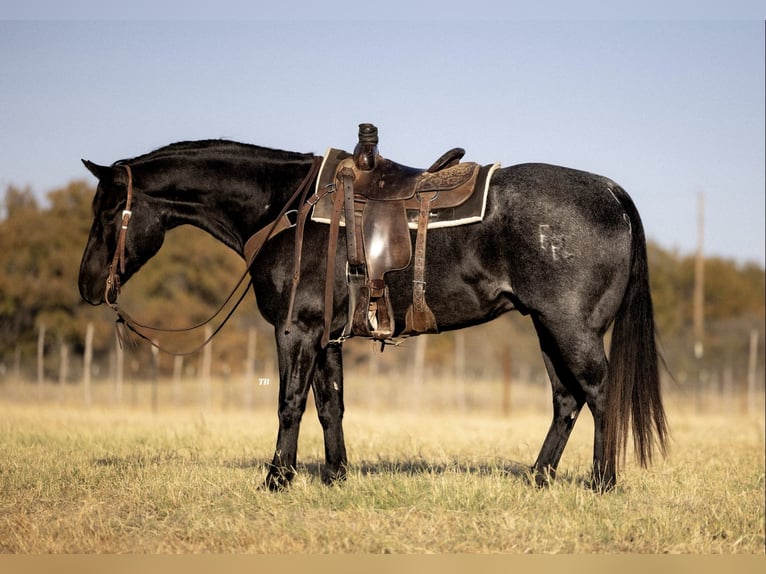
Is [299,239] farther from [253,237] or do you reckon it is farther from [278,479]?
[278,479]

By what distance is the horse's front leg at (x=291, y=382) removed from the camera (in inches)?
236

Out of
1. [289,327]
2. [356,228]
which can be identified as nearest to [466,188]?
[356,228]

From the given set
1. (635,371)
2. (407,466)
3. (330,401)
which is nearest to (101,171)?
(330,401)

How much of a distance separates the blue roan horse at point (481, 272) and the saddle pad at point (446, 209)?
0.24 feet

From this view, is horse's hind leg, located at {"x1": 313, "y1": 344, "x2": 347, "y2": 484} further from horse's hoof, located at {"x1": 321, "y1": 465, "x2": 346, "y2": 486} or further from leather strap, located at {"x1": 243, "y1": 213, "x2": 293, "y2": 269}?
leather strap, located at {"x1": 243, "y1": 213, "x2": 293, "y2": 269}

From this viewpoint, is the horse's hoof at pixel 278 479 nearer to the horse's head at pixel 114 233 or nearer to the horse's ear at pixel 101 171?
the horse's head at pixel 114 233

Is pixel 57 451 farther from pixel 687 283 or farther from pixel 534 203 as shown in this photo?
pixel 687 283

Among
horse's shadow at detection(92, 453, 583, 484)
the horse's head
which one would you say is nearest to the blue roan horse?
the horse's head

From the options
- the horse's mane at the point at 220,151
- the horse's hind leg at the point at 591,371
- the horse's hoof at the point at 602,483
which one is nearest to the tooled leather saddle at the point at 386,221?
the horse's mane at the point at 220,151

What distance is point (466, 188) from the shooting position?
5.90 meters

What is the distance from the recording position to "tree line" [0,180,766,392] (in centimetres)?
2519

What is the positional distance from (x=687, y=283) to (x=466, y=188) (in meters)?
37.4

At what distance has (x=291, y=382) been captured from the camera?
6.01 meters

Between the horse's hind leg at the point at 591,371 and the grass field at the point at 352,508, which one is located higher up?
the horse's hind leg at the point at 591,371
